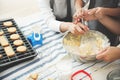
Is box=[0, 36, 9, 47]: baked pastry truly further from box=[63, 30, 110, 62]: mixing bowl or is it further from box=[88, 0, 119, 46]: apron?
box=[88, 0, 119, 46]: apron

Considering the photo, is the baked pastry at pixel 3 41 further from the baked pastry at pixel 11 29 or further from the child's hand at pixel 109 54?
the child's hand at pixel 109 54

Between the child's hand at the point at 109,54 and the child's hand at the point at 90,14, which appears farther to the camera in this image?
the child's hand at the point at 90,14

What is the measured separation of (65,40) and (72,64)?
129mm

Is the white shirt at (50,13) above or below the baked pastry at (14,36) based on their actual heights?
above

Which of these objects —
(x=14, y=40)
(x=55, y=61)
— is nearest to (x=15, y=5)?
(x=14, y=40)


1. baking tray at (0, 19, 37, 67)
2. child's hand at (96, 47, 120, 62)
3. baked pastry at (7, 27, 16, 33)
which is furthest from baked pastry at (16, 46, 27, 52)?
child's hand at (96, 47, 120, 62)

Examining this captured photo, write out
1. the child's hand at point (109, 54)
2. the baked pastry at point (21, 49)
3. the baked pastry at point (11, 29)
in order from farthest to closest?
the baked pastry at point (11, 29)
the baked pastry at point (21, 49)
the child's hand at point (109, 54)

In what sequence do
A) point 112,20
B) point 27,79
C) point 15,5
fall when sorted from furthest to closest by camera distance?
1. point 15,5
2. point 112,20
3. point 27,79

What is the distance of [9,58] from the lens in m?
1.03

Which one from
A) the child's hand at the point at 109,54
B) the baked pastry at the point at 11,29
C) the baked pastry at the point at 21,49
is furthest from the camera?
the baked pastry at the point at 11,29

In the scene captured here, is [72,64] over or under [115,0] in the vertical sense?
under

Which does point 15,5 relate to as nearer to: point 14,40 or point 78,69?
point 14,40

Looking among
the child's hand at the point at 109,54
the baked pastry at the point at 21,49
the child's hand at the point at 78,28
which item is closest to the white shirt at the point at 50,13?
the child's hand at the point at 78,28

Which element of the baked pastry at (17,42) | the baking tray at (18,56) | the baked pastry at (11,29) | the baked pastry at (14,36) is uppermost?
the baked pastry at (11,29)
